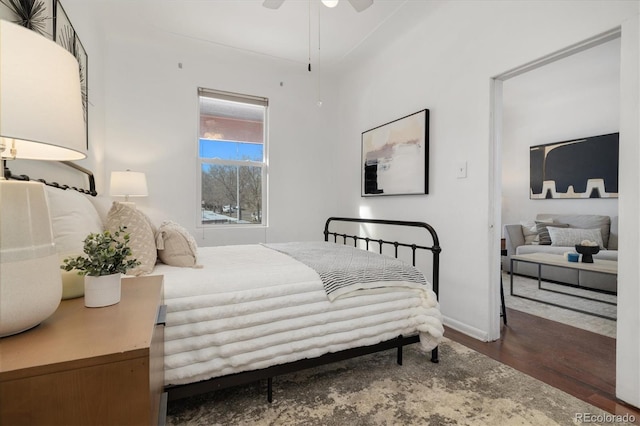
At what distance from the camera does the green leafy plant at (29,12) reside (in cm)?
131

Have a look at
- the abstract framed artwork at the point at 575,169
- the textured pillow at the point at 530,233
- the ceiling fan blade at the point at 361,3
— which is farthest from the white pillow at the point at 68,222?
the abstract framed artwork at the point at 575,169

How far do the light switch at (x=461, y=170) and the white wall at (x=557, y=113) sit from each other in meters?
2.22

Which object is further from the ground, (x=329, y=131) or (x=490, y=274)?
(x=329, y=131)

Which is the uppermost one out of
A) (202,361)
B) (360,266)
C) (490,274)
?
(360,266)

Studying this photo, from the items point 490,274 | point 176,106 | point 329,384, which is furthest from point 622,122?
point 176,106

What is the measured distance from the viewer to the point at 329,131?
14.2ft

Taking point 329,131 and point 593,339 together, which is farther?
point 329,131

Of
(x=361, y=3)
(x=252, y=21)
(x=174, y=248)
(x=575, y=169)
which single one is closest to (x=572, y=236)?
(x=575, y=169)

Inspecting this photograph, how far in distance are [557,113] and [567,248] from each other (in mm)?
2103

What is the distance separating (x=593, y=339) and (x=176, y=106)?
4.31 metres

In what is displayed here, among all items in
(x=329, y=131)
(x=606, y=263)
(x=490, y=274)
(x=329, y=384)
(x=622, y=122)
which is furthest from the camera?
(x=329, y=131)

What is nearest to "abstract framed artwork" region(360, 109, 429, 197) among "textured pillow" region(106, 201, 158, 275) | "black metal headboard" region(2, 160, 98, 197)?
"textured pillow" region(106, 201, 158, 275)

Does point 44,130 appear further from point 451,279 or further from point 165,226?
point 451,279

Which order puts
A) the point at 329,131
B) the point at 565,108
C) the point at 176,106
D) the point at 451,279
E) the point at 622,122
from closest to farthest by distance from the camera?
1. the point at 622,122
2. the point at 451,279
3. the point at 176,106
4. the point at 329,131
5. the point at 565,108
